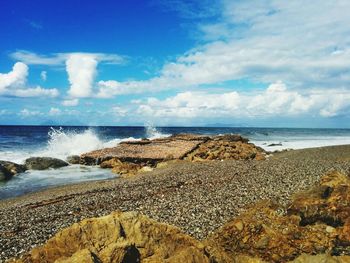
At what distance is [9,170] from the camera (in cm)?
3322

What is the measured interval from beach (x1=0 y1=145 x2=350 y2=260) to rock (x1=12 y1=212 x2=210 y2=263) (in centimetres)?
424

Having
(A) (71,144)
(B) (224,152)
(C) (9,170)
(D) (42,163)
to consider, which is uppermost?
(A) (71,144)

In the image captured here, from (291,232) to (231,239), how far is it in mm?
1534

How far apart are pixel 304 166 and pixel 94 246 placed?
22482mm

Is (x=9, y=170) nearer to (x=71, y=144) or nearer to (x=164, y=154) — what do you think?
(x=164, y=154)

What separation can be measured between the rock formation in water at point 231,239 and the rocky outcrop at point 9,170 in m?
25.3

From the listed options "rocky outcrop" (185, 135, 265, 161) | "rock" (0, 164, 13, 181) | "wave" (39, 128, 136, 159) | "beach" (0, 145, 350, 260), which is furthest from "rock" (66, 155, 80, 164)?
"beach" (0, 145, 350, 260)

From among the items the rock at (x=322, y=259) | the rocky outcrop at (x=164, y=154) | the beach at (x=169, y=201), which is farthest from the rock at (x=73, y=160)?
the rock at (x=322, y=259)

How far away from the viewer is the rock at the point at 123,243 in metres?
7.01

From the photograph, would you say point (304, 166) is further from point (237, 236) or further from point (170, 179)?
point (237, 236)

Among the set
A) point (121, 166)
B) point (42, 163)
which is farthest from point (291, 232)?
point (42, 163)

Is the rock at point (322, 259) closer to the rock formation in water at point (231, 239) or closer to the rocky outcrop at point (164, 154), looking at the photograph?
the rock formation in water at point (231, 239)

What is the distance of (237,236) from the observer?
9336 mm

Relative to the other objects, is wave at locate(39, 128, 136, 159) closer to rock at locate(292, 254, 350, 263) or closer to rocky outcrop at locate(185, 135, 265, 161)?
rocky outcrop at locate(185, 135, 265, 161)
